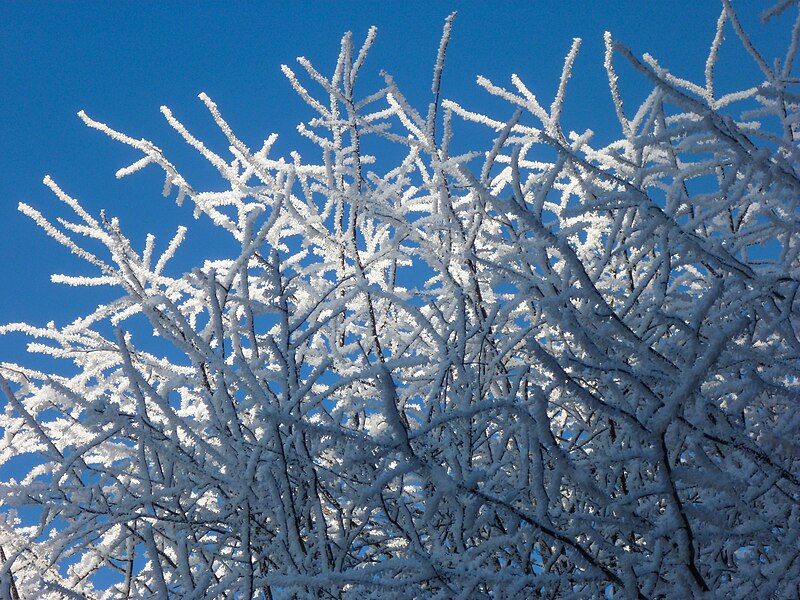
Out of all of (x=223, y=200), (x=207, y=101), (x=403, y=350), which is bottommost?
(x=403, y=350)

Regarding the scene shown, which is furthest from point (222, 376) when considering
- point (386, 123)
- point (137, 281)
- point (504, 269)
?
point (386, 123)

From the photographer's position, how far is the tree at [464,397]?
1.47 m

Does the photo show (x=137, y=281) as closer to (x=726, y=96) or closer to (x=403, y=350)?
(x=403, y=350)

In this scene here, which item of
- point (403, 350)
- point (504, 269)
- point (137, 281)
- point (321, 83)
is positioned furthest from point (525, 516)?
point (321, 83)

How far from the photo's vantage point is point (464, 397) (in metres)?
2.37

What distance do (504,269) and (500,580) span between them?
0.97 metres

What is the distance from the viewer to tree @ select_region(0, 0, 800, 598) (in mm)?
1473

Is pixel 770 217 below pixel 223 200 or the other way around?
below

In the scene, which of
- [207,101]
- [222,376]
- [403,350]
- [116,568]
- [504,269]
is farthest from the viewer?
[207,101]

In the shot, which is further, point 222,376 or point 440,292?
point 440,292

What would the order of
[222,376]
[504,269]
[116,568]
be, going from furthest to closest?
[116,568]
[222,376]
[504,269]

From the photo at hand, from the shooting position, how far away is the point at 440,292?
360 centimetres

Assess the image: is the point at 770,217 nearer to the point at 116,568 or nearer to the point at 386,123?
the point at 386,123

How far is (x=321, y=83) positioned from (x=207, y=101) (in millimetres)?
618
